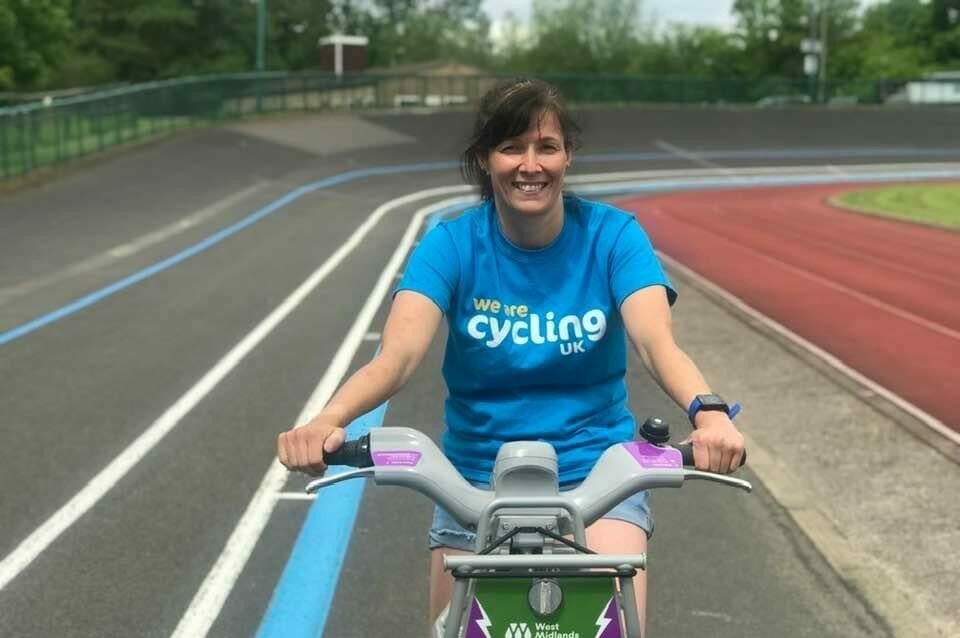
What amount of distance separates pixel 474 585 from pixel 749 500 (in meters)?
4.70

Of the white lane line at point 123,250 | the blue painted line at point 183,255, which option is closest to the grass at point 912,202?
the blue painted line at point 183,255

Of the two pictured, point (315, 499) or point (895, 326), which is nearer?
point (315, 499)

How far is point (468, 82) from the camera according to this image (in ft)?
194

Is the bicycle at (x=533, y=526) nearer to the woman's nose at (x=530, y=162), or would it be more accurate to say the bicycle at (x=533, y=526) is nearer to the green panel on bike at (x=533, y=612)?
the green panel on bike at (x=533, y=612)

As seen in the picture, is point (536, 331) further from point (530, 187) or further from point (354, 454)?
point (354, 454)

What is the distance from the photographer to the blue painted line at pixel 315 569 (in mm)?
5145

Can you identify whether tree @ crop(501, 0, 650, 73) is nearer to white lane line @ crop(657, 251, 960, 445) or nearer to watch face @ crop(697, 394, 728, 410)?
white lane line @ crop(657, 251, 960, 445)

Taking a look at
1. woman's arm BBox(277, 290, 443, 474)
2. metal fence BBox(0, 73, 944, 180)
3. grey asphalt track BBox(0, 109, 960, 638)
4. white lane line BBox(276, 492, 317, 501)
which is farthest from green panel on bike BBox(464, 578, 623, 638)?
metal fence BBox(0, 73, 944, 180)

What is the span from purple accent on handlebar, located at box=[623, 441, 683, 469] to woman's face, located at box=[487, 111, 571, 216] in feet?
2.25

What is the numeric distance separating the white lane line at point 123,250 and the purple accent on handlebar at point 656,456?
12.8 meters

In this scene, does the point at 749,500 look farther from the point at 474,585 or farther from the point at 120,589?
the point at 474,585

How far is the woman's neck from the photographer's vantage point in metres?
3.12

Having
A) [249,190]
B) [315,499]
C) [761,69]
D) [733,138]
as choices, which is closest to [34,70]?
[733,138]

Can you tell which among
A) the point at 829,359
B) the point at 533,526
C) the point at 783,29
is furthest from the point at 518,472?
the point at 783,29
